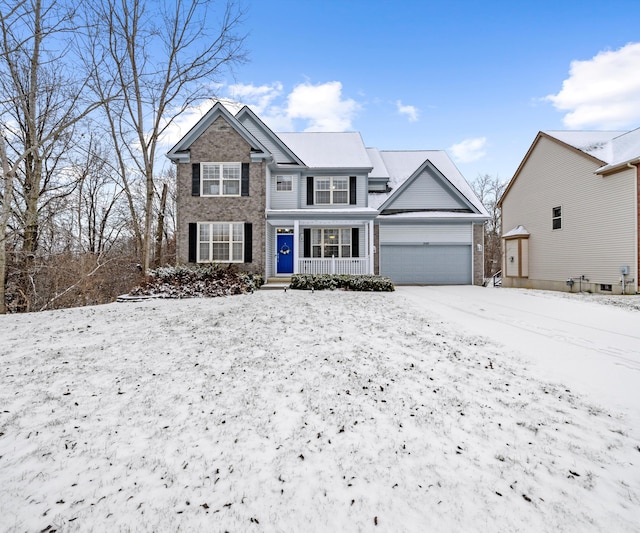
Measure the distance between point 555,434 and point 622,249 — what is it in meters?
14.3

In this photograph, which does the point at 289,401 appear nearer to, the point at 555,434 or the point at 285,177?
the point at 555,434

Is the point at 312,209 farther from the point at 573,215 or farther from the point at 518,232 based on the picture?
the point at 573,215

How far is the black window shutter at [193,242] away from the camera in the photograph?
45.9 ft

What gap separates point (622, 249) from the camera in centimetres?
1273

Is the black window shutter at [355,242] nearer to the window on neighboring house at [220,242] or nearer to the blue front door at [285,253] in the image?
the blue front door at [285,253]

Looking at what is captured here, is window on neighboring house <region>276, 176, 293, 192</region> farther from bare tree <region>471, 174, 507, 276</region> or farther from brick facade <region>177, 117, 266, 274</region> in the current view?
bare tree <region>471, 174, 507, 276</region>

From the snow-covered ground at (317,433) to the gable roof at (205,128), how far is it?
10445mm

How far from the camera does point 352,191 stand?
16.0 m

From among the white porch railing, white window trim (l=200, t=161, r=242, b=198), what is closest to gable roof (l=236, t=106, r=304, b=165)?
white window trim (l=200, t=161, r=242, b=198)

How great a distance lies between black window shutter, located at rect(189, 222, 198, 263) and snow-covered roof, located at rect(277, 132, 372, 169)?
623 cm

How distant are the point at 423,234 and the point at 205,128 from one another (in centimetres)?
1148

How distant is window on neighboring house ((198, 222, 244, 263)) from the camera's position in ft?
46.1

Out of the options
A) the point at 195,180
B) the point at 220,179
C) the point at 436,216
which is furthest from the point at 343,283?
the point at 195,180

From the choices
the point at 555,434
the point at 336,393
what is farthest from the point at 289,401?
the point at 555,434
